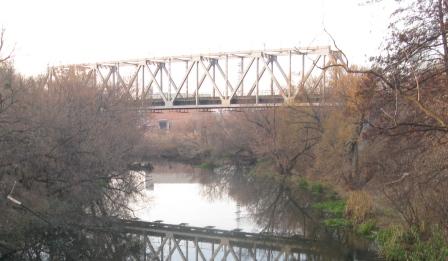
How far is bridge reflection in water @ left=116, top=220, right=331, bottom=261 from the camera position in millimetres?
15570

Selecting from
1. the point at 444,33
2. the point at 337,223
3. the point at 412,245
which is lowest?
the point at 337,223

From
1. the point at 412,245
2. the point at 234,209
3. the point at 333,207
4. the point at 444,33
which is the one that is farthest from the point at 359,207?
the point at 444,33

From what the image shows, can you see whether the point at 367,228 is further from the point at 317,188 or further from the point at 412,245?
the point at 317,188

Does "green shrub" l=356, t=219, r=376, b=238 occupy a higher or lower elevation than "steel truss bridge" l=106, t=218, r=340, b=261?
higher

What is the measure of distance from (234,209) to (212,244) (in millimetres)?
6684

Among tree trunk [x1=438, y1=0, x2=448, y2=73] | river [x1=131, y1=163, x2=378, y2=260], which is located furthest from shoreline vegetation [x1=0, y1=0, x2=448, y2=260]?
river [x1=131, y1=163, x2=378, y2=260]

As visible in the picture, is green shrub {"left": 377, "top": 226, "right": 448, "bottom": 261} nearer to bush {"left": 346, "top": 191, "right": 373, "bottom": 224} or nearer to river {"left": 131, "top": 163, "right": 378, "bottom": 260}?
river {"left": 131, "top": 163, "right": 378, "bottom": 260}

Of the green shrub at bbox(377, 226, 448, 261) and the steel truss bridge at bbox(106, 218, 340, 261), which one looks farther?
the steel truss bridge at bbox(106, 218, 340, 261)

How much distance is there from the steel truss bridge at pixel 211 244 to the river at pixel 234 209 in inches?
22.0

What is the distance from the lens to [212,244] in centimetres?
1683

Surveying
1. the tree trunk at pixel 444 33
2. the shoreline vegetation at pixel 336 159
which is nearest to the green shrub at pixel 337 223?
the shoreline vegetation at pixel 336 159

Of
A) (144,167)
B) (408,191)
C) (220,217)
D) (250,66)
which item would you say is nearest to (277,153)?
(220,217)

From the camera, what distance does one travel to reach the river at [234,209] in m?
17.7

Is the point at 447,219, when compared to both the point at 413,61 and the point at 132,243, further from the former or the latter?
the point at 132,243
